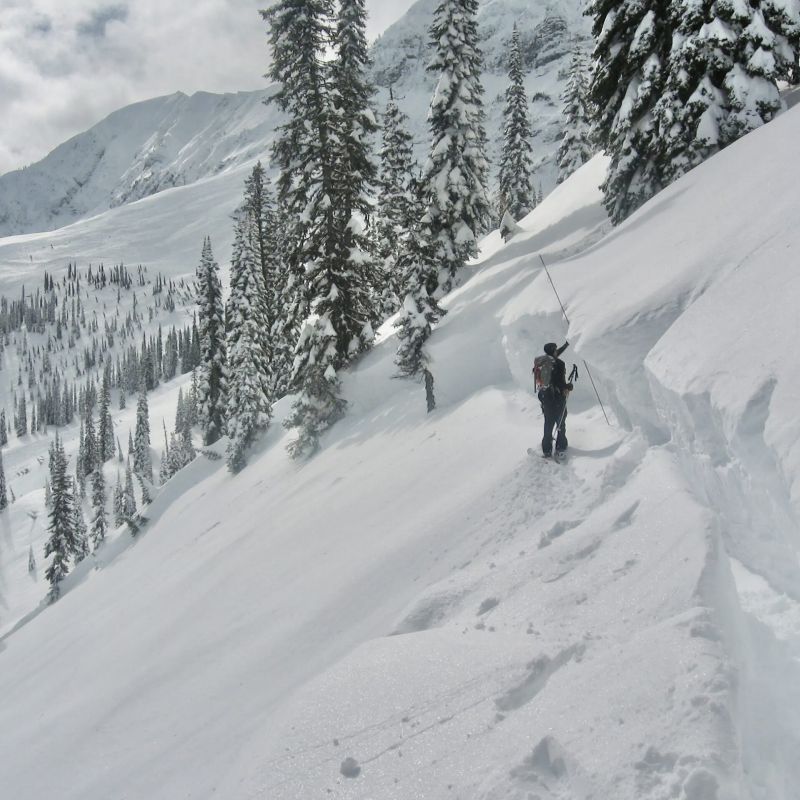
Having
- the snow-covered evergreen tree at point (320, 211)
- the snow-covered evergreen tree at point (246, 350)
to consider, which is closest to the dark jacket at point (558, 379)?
the snow-covered evergreen tree at point (320, 211)

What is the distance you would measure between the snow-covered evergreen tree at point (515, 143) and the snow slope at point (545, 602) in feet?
102

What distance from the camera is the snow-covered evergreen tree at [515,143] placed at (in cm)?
4184

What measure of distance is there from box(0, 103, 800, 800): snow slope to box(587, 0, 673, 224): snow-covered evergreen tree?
3.16 m

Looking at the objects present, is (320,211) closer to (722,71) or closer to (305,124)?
(305,124)

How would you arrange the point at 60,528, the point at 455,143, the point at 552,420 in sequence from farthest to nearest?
the point at 60,528
the point at 455,143
the point at 552,420

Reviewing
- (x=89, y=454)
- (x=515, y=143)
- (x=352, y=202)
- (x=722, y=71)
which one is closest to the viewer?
(x=722, y=71)

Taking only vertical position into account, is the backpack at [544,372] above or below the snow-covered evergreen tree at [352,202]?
below

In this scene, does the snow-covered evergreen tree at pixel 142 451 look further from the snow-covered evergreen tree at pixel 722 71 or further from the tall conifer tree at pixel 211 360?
the snow-covered evergreen tree at pixel 722 71

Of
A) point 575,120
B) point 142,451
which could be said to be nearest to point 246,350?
point 575,120

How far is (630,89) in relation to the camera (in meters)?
15.3

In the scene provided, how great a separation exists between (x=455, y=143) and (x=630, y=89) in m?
9.32

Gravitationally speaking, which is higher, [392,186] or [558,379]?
[392,186]

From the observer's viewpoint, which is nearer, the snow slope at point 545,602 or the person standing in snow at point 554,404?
the snow slope at point 545,602

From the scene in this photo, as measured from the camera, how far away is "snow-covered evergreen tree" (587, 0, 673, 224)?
14.7 meters
